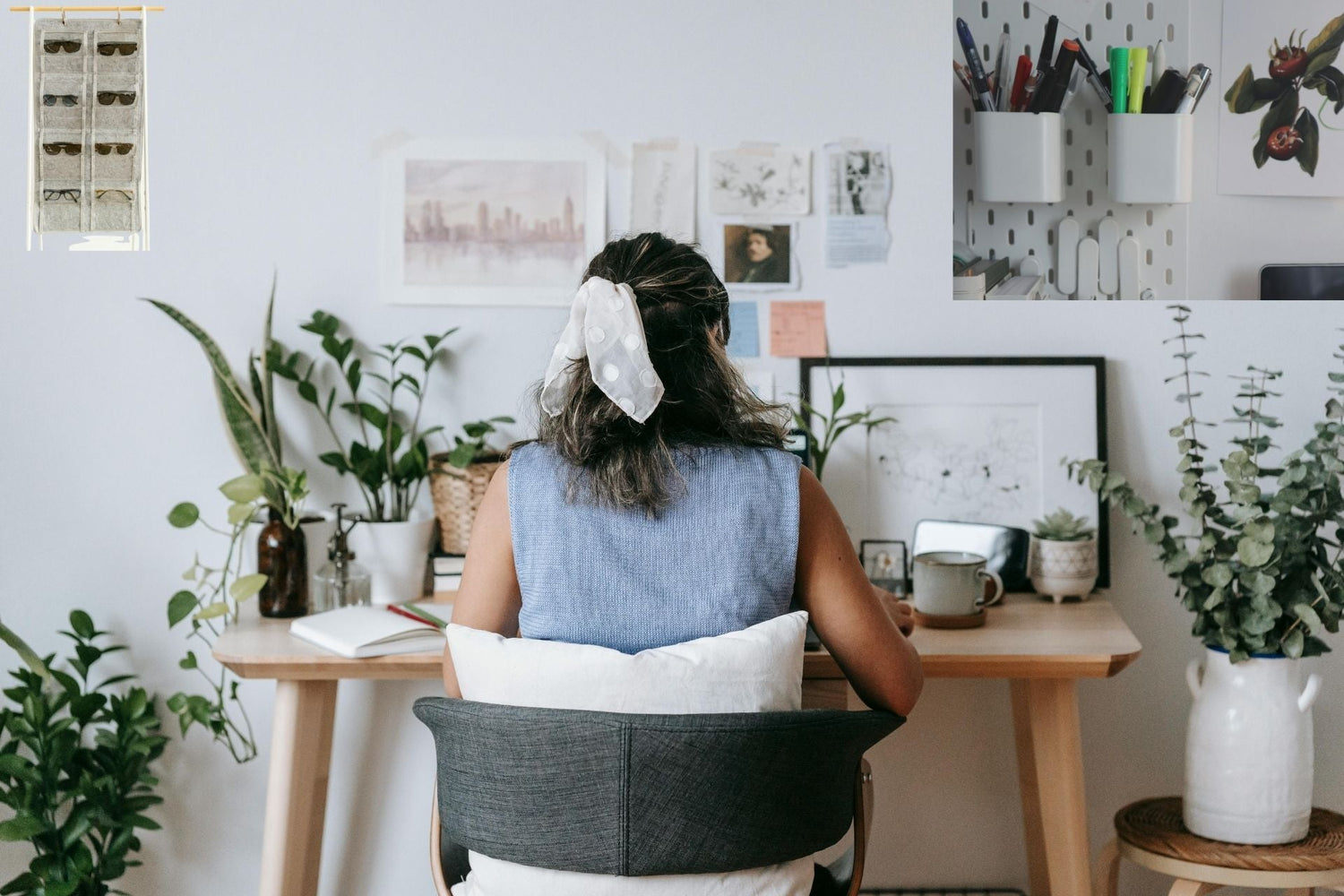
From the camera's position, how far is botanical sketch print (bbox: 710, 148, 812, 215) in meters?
2.17

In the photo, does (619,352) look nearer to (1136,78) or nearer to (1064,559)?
(1064,559)

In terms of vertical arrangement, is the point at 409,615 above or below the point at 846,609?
below

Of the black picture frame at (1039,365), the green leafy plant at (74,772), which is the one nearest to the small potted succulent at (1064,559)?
the black picture frame at (1039,365)

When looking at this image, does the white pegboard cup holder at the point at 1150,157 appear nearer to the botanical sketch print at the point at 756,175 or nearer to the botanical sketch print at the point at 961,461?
the botanical sketch print at the point at 961,461

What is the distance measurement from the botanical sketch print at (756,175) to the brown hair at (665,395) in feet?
2.61

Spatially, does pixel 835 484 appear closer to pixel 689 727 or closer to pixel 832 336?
pixel 832 336

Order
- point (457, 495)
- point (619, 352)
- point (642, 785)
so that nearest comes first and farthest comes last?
1. point (642, 785)
2. point (619, 352)
3. point (457, 495)

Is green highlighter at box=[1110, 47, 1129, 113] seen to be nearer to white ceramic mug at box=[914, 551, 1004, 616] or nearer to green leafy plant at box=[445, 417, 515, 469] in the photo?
white ceramic mug at box=[914, 551, 1004, 616]

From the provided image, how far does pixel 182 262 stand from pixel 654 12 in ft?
3.12

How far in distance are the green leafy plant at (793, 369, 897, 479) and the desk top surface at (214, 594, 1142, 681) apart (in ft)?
1.21

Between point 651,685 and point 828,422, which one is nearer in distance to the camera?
point 651,685

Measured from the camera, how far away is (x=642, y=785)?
120cm

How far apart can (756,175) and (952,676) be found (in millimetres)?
948

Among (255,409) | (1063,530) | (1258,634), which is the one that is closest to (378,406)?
(255,409)
